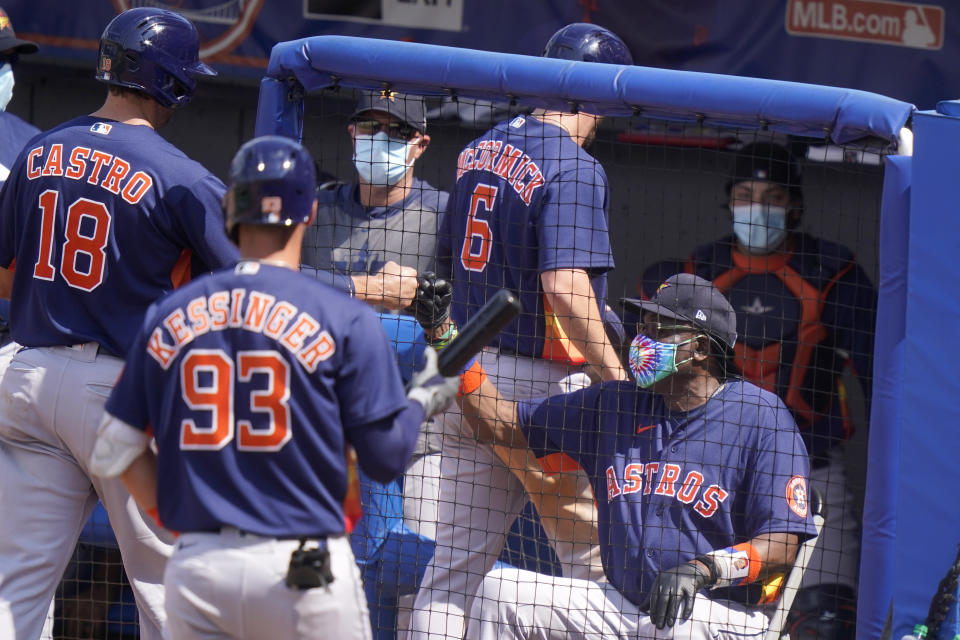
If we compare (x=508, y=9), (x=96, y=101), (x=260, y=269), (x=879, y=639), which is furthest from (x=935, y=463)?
(x=96, y=101)

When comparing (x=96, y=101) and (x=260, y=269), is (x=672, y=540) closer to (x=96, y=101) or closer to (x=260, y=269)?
Answer: (x=260, y=269)

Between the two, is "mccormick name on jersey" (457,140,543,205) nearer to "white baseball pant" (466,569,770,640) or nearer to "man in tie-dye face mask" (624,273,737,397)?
"man in tie-dye face mask" (624,273,737,397)

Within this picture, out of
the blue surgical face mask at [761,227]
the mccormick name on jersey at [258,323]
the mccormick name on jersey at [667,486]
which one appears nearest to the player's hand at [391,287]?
the mccormick name on jersey at [667,486]

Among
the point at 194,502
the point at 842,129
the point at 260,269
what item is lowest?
the point at 194,502

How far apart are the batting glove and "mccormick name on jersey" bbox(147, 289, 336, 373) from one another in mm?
259

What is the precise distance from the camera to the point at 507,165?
3.69 m

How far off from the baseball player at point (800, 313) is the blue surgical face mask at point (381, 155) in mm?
1109

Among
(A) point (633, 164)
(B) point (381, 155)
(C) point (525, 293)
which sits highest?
(A) point (633, 164)

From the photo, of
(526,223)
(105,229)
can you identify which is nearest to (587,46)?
→ (526,223)

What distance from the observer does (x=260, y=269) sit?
93.7 inches

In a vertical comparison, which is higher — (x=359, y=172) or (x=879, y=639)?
(x=359, y=172)

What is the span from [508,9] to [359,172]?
3.88 ft

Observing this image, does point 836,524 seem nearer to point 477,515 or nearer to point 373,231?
point 477,515

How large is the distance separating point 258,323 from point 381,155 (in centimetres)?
198
